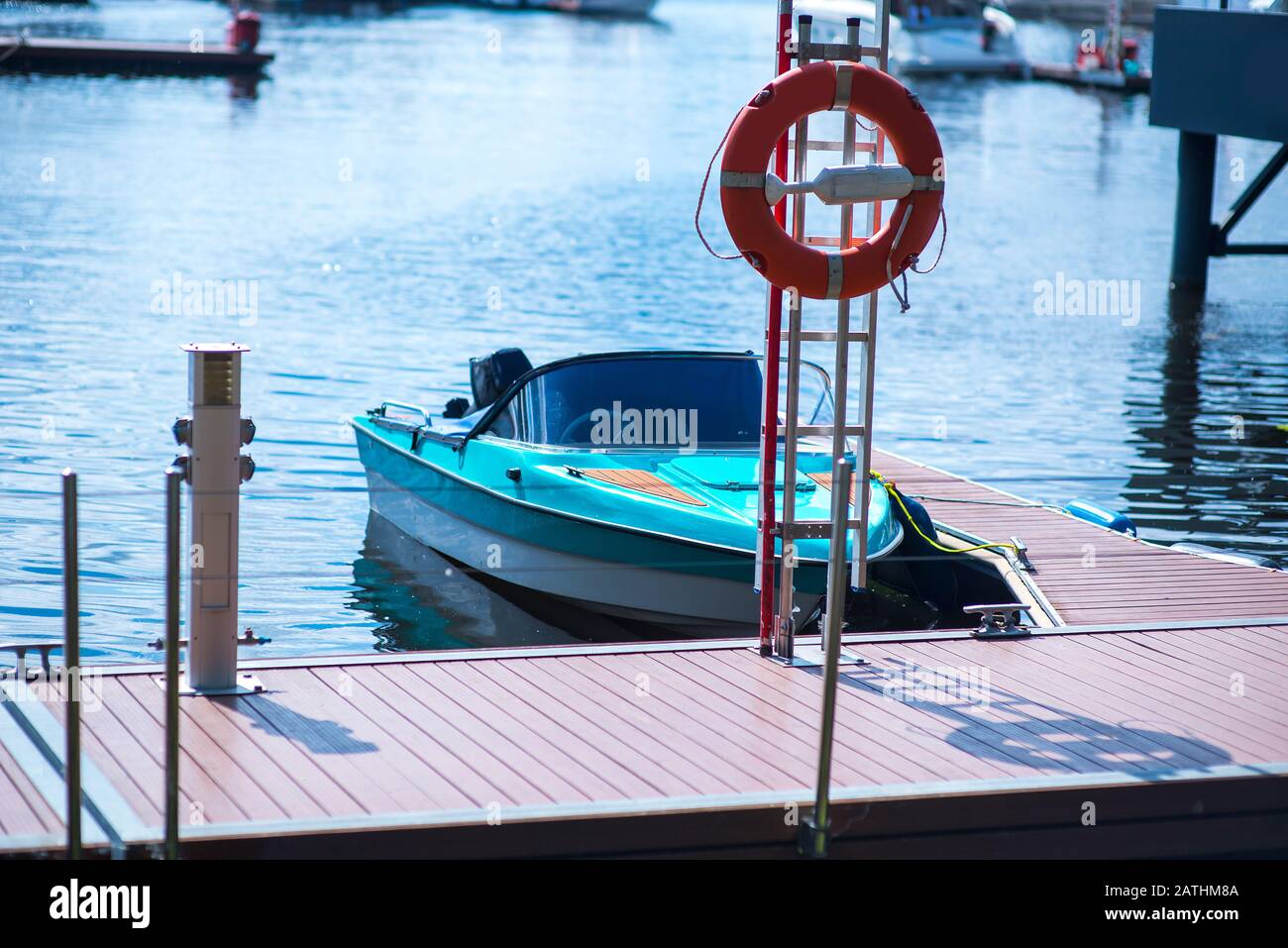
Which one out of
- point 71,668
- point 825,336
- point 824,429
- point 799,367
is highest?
point 825,336

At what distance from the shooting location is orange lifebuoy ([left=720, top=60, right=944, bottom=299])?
17.5ft

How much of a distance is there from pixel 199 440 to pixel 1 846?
144 centimetres

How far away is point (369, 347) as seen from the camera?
Answer: 1588 cm

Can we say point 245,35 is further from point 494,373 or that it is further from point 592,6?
point 592,6

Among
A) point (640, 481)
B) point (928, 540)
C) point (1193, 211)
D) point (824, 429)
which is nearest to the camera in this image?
point (824, 429)

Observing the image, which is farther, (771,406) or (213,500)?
(771,406)

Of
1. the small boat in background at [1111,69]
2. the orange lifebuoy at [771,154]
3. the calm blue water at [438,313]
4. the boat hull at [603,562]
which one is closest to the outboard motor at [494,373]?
the boat hull at [603,562]

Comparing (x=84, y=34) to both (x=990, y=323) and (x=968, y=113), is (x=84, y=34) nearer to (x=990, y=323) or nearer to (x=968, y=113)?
(x=968, y=113)

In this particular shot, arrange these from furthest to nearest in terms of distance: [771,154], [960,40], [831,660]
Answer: [960,40]
[771,154]
[831,660]

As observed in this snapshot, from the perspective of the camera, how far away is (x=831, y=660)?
13.5 ft

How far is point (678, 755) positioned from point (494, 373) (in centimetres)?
488

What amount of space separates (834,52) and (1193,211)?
14354 millimetres

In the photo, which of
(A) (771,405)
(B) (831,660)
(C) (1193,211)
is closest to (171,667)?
(B) (831,660)

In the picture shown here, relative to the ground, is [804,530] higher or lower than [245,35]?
lower
